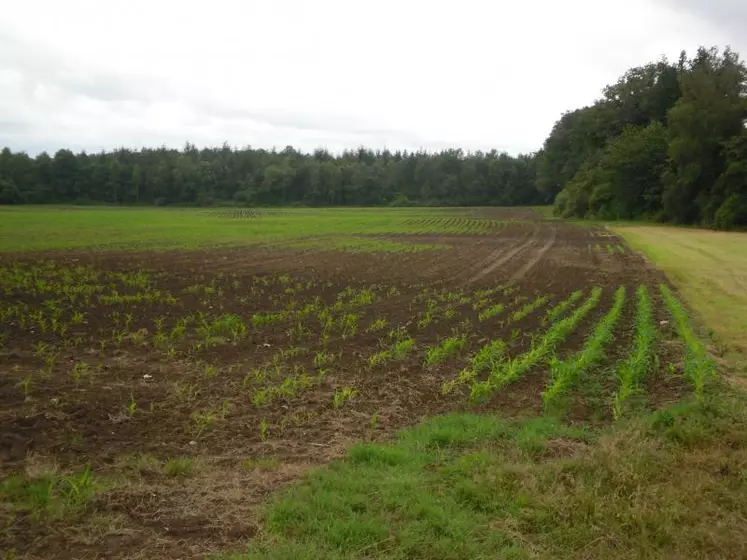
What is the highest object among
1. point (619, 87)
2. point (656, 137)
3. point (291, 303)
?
point (619, 87)

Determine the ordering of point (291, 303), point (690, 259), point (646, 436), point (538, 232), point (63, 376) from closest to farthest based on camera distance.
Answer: point (646, 436) → point (63, 376) → point (291, 303) → point (690, 259) → point (538, 232)

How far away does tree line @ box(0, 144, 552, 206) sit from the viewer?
12169 cm

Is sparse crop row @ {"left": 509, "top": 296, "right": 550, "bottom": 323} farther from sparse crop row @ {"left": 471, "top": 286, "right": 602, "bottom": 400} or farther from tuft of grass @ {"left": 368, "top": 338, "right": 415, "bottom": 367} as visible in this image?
tuft of grass @ {"left": 368, "top": 338, "right": 415, "bottom": 367}

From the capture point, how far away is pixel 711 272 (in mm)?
24500

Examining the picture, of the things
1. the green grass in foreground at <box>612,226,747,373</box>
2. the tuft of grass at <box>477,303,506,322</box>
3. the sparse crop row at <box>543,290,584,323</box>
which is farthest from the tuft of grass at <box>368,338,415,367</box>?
the green grass in foreground at <box>612,226,747,373</box>

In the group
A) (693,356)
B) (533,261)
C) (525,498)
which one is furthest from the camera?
(533,261)

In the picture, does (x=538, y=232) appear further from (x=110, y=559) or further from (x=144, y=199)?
(x=144, y=199)

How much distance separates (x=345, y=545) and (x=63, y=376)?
636cm

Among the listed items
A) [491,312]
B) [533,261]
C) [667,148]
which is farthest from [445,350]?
[667,148]

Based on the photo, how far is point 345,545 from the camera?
14.9 feet

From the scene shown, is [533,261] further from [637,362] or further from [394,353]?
[394,353]

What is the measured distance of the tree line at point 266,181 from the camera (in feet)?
399

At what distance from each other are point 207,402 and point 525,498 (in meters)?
4.67

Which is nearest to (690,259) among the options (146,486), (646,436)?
(646,436)
